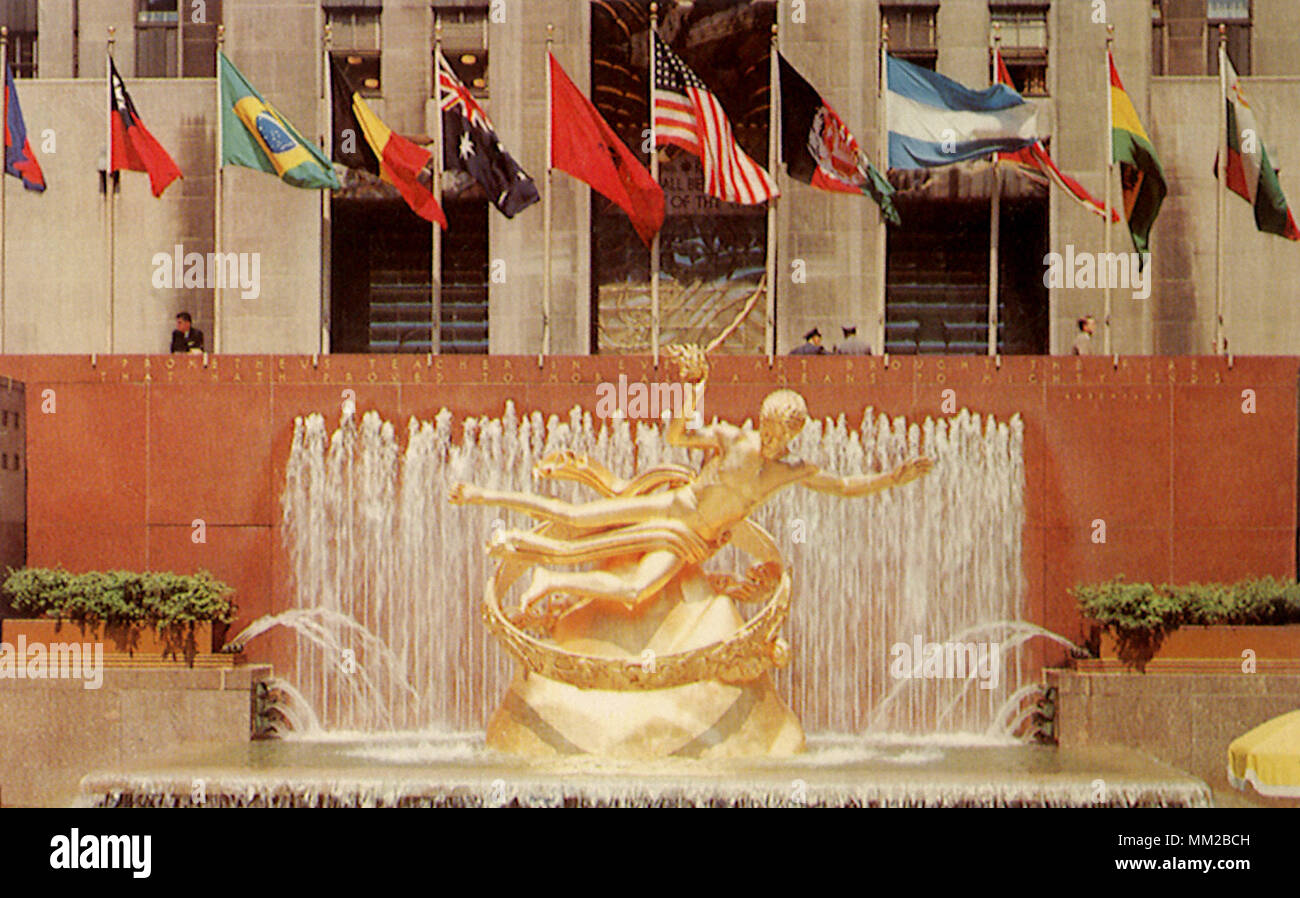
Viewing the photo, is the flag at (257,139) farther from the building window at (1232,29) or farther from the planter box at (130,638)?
the building window at (1232,29)

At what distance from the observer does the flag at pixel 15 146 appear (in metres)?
25.1

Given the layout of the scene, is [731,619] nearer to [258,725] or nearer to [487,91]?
[258,725]

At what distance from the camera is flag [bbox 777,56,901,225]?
24.6 m

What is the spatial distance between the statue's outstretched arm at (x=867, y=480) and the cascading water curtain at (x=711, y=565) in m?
4.38

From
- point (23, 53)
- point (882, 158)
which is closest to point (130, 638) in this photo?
point (882, 158)

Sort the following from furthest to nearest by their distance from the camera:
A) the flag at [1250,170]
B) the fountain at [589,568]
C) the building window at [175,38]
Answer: the building window at [175,38] < the flag at [1250,170] < the fountain at [589,568]

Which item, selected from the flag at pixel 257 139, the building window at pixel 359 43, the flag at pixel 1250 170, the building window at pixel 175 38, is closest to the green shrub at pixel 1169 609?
the flag at pixel 1250 170

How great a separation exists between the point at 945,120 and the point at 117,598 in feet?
37.9

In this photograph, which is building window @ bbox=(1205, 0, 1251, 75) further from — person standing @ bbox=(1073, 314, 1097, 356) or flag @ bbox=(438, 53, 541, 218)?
flag @ bbox=(438, 53, 541, 218)

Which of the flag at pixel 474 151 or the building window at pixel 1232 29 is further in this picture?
the building window at pixel 1232 29

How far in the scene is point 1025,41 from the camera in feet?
104
